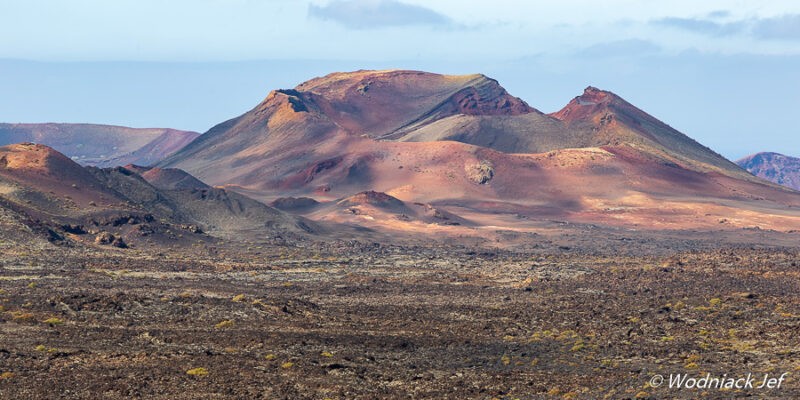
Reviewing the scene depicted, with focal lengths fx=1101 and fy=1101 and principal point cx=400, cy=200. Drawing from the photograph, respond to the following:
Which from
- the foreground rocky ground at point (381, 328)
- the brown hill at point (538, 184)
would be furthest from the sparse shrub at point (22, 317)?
the brown hill at point (538, 184)

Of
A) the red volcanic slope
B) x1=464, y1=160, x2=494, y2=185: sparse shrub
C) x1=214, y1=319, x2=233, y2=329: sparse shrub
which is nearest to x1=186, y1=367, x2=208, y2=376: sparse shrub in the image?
x1=214, y1=319, x2=233, y2=329: sparse shrub

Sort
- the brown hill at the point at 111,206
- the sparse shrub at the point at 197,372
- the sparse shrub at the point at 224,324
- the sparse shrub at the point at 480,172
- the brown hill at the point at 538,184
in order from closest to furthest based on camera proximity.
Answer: the sparse shrub at the point at 197,372 < the sparse shrub at the point at 224,324 < the brown hill at the point at 111,206 < the brown hill at the point at 538,184 < the sparse shrub at the point at 480,172

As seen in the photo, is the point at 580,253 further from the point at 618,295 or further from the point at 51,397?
the point at 51,397

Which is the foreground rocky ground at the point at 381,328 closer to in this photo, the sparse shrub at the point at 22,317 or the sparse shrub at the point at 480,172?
the sparse shrub at the point at 22,317

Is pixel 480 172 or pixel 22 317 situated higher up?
pixel 480 172

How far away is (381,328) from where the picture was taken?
5472 centimetres

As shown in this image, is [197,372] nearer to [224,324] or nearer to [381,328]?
[224,324]

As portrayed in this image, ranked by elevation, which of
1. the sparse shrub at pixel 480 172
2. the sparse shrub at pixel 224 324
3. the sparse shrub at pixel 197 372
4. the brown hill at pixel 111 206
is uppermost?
the sparse shrub at pixel 480 172

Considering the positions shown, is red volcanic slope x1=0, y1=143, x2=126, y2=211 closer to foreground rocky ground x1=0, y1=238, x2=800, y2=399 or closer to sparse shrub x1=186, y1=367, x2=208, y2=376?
foreground rocky ground x1=0, y1=238, x2=800, y2=399

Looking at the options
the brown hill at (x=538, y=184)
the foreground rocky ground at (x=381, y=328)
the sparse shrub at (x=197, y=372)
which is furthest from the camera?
the brown hill at (x=538, y=184)

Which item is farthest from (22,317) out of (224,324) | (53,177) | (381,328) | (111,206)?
(53,177)

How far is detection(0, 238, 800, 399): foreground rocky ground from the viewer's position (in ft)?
130

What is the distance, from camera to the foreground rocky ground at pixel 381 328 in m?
39.5

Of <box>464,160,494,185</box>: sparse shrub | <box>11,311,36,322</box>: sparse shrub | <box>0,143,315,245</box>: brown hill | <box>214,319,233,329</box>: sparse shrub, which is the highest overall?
<box>464,160,494,185</box>: sparse shrub
